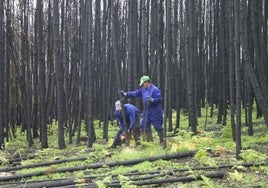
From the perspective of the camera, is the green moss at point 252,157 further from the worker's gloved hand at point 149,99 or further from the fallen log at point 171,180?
the worker's gloved hand at point 149,99

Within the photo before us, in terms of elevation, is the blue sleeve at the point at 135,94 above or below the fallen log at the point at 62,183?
above

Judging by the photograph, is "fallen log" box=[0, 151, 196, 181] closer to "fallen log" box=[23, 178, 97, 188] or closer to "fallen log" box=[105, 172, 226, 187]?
"fallen log" box=[23, 178, 97, 188]

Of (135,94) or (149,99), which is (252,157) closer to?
(149,99)

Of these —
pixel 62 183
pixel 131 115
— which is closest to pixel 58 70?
pixel 131 115

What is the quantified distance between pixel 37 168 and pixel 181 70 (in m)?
11.6

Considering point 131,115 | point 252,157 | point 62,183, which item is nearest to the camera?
point 62,183

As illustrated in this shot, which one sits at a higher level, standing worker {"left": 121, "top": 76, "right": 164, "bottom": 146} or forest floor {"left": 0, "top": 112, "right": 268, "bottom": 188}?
standing worker {"left": 121, "top": 76, "right": 164, "bottom": 146}

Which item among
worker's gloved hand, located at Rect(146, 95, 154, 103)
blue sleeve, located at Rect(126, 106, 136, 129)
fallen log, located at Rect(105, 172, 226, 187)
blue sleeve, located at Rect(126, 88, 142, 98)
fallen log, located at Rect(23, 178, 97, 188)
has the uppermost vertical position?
blue sleeve, located at Rect(126, 88, 142, 98)

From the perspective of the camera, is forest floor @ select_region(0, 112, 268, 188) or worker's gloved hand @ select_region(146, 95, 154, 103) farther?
worker's gloved hand @ select_region(146, 95, 154, 103)

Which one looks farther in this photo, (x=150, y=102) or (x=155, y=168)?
(x=150, y=102)

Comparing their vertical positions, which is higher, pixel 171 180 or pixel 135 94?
pixel 135 94

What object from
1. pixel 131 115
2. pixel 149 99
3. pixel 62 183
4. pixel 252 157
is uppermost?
pixel 149 99

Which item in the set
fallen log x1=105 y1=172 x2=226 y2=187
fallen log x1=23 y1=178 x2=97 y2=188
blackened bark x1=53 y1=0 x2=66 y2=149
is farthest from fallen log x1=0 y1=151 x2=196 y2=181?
blackened bark x1=53 y1=0 x2=66 y2=149

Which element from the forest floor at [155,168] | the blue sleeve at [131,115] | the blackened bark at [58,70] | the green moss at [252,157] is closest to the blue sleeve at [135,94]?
the blue sleeve at [131,115]
